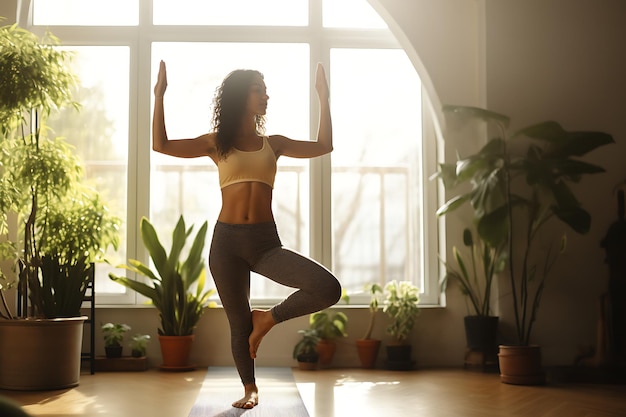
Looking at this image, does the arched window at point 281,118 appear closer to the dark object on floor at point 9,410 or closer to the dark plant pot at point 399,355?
the dark plant pot at point 399,355

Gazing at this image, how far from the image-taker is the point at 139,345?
18.0 feet

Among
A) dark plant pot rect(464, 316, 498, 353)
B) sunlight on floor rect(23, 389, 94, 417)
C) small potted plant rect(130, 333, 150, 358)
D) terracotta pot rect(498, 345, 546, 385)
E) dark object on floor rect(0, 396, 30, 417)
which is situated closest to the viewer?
dark object on floor rect(0, 396, 30, 417)

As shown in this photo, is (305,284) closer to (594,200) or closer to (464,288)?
(464,288)

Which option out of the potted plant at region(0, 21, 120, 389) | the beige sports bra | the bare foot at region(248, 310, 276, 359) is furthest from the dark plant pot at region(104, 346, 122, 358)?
the beige sports bra

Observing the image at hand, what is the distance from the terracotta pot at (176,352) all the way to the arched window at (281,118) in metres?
0.62

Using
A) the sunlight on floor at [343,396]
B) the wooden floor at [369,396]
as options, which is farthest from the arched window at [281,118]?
the sunlight on floor at [343,396]

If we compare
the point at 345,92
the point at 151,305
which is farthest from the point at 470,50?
the point at 151,305

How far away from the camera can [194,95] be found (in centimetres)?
606

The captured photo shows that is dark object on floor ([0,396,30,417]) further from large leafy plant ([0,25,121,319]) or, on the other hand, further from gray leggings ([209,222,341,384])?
large leafy plant ([0,25,121,319])

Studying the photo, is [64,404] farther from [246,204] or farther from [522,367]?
[522,367]

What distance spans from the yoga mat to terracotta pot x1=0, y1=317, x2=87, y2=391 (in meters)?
0.87

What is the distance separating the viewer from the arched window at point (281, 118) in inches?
234

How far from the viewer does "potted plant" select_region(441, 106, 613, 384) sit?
4891mm

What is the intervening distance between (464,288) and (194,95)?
252 centimetres
